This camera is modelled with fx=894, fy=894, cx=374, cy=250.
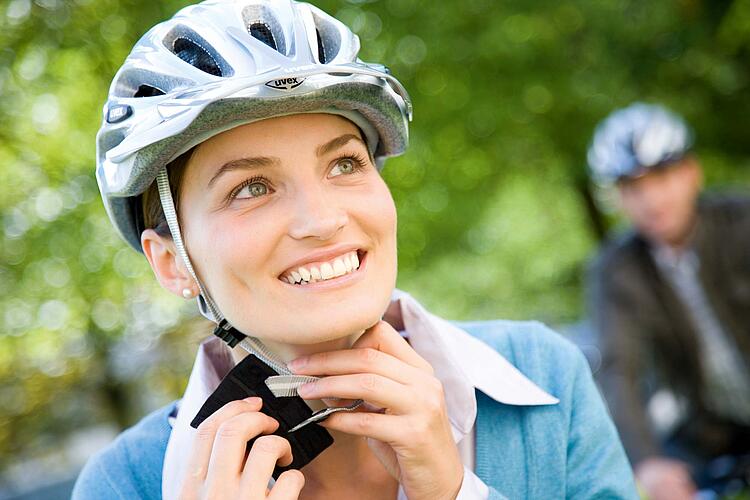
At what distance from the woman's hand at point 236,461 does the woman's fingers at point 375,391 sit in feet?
0.61

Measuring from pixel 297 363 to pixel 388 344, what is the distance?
0.78ft

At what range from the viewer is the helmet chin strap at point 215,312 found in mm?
2369

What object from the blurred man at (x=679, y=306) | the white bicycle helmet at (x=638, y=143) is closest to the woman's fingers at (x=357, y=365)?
the blurred man at (x=679, y=306)

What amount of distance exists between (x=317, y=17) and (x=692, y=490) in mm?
3155

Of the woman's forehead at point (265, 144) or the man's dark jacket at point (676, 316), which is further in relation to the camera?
the man's dark jacket at point (676, 316)

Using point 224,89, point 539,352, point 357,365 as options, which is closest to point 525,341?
point 539,352

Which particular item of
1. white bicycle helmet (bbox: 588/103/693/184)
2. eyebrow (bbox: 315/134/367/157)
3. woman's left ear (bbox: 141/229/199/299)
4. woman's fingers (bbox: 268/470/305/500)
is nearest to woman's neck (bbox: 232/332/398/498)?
woman's left ear (bbox: 141/229/199/299)

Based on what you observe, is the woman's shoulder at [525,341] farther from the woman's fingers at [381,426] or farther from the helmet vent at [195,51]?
the helmet vent at [195,51]

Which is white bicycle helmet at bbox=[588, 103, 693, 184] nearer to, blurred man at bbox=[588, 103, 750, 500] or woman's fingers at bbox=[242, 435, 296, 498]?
blurred man at bbox=[588, 103, 750, 500]

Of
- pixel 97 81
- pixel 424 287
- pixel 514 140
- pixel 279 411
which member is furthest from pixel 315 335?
pixel 424 287

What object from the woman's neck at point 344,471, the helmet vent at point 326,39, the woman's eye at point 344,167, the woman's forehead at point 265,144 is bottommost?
the woman's neck at point 344,471

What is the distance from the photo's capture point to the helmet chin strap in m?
2.37

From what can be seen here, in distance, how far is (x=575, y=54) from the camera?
21.8ft

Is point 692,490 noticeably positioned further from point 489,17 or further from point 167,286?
point 489,17
